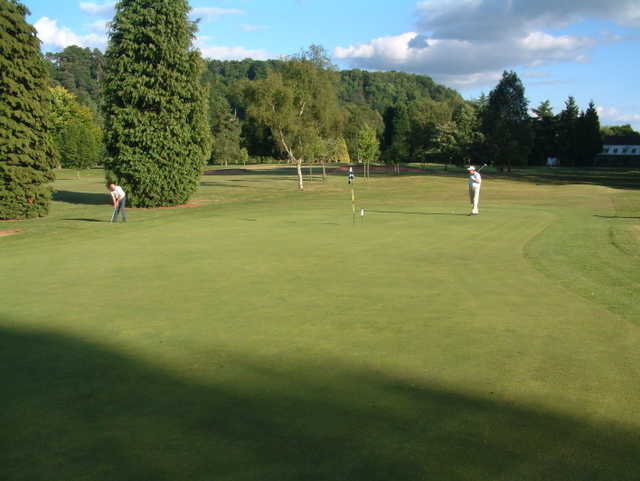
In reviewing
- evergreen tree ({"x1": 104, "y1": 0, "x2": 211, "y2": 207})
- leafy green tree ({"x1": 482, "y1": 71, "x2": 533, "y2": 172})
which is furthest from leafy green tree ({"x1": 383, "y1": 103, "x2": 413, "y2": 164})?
evergreen tree ({"x1": 104, "y1": 0, "x2": 211, "y2": 207})

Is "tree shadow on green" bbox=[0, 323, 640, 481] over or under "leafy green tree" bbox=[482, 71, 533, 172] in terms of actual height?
under

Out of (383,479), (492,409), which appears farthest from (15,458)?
(492,409)

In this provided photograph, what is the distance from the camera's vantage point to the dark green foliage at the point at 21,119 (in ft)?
89.9

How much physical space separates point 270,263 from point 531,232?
36.3 feet

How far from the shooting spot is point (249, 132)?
5684cm

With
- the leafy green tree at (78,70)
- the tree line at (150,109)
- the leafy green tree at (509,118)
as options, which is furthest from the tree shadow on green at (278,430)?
the leafy green tree at (78,70)

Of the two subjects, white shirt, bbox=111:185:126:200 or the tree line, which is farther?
the tree line

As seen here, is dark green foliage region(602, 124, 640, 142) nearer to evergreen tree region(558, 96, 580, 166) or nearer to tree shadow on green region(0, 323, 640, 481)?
evergreen tree region(558, 96, 580, 166)

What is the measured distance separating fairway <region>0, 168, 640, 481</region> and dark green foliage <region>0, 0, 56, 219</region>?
15.7 m

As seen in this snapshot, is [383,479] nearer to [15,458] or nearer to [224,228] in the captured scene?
[15,458]

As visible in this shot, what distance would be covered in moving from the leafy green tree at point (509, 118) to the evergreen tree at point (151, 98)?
2017 inches

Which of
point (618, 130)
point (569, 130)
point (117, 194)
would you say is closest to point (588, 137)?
point (569, 130)

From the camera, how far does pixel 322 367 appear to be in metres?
6.64

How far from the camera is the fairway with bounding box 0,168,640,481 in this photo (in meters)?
4.55
